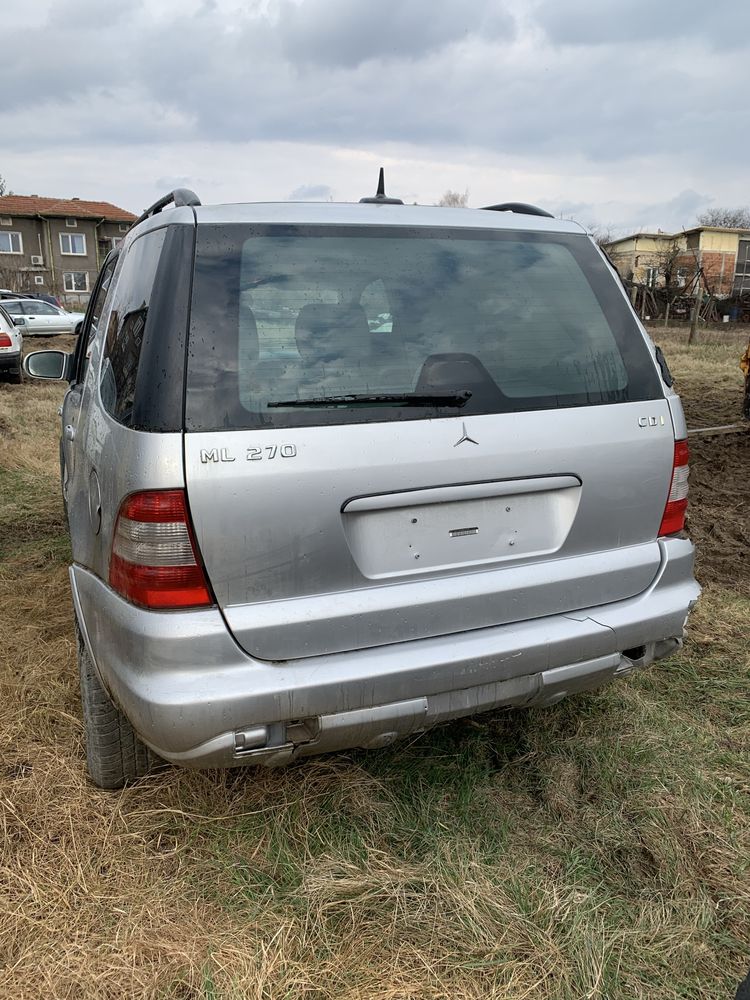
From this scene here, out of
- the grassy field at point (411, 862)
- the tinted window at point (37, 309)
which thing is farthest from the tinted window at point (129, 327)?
the tinted window at point (37, 309)

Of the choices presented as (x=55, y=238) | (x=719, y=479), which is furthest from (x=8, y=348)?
(x=55, y=238)

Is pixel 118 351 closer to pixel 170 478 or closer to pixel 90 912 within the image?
pixel 170 478

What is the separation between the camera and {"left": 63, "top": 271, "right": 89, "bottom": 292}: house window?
52188 millimetres

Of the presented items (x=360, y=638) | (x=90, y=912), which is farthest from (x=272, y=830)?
(x=360, y=638)

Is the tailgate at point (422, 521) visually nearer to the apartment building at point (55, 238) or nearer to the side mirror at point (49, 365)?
the side mirror at point (49, 365)

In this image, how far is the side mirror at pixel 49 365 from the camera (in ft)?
13.0

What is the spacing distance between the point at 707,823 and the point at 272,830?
1381 mm

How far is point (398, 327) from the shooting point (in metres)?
2.09

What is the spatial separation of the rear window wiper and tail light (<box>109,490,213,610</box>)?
359 mm

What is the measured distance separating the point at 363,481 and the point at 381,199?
1.14 metres

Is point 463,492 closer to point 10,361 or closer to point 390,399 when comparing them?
point 390,399

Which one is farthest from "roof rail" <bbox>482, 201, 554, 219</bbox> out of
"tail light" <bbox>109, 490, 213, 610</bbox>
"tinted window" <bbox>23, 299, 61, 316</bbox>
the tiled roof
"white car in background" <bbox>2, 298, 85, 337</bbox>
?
the tiled roof

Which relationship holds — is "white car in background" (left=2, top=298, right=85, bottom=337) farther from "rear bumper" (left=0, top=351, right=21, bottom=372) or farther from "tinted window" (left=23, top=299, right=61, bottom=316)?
"rear bumper" (left=0, top=351, right=21, bottom=372)

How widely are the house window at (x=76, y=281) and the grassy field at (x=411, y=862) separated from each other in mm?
55199
